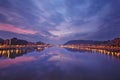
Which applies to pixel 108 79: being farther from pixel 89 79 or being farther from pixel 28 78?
pixel 28 78

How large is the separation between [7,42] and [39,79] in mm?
173345

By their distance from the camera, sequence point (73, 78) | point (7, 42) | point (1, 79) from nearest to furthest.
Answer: point (1, 79) → point (73, 78) → point (7, 42)

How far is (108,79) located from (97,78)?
112cm

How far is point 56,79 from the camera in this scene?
16.3 metres

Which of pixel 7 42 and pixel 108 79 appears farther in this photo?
pixel 7 42

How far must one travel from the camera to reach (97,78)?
16719 millimetres

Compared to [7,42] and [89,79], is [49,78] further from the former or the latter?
[7,42]

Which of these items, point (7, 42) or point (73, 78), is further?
point (7, 42)

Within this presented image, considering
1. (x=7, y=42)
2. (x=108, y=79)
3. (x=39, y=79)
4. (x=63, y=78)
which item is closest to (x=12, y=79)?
(x=39, y=79)

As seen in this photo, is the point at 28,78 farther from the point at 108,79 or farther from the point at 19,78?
the point at 108,79

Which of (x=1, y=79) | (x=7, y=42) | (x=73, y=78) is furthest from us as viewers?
(x=7, y=42)

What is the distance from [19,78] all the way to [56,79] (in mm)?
3889

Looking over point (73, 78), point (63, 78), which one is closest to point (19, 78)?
point (63, 78)

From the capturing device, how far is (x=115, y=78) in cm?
1688
